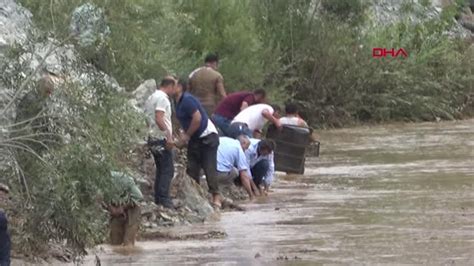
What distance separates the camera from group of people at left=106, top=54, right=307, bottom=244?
47.7ft

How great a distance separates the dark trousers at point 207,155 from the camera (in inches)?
620

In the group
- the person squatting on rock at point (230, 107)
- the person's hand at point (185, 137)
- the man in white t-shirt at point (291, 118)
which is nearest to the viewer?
the person's hand at point (185, 137)

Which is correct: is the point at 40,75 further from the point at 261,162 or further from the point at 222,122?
the point at 222,122

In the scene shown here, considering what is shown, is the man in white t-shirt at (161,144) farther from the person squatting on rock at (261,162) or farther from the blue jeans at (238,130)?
the blue jeans at (238,130)

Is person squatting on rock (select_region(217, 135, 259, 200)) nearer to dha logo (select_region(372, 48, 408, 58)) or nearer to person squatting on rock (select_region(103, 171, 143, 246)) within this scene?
person squatting on rock (select_region(103, 171, 143, 246))

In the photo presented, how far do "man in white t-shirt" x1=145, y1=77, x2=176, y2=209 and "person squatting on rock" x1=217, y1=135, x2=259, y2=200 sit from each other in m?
1.90

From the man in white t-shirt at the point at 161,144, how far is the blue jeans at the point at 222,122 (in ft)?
12.2

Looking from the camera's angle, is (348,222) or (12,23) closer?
(348,222)

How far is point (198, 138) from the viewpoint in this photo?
51.6 ft

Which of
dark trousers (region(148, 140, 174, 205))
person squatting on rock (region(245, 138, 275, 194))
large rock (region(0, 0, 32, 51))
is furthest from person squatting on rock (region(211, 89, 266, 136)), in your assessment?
dark trousers (region(148, 140, 174, 205))

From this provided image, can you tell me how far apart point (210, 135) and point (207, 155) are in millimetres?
241

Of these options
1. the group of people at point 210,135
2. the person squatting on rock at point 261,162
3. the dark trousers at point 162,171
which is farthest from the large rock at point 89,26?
the person squatting on rock at point 261,162

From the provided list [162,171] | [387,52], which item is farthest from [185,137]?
[387,52]

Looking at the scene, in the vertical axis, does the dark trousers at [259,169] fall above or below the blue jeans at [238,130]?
below
